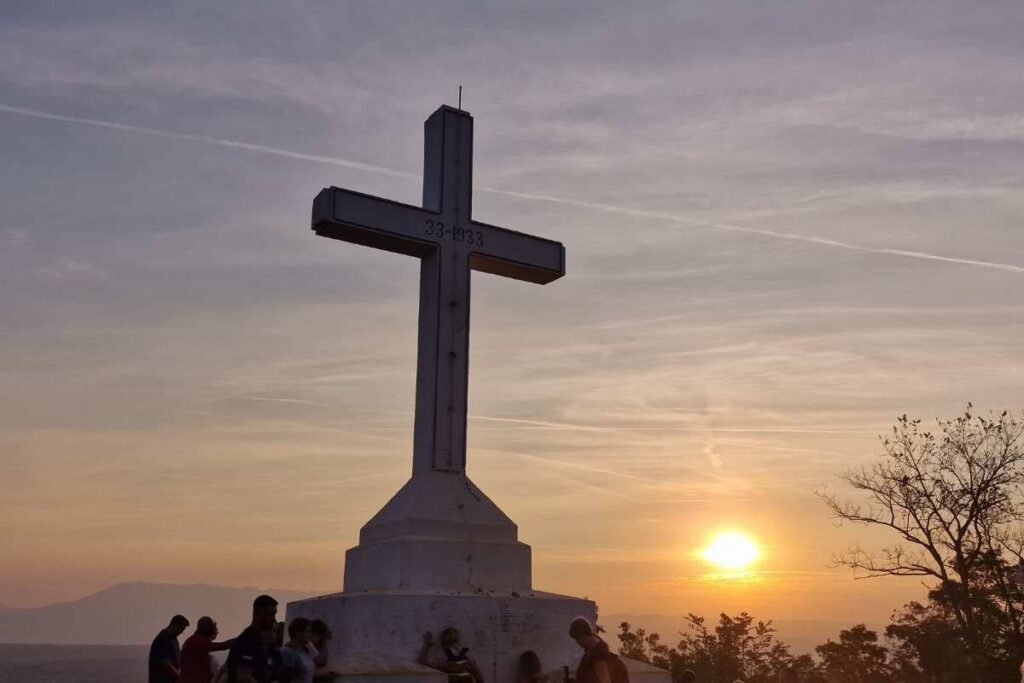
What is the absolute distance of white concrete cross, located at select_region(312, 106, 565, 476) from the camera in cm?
1141

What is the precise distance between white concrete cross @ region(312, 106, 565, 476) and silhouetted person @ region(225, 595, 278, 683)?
4128 millimetres

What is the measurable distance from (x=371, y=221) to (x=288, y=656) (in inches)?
234

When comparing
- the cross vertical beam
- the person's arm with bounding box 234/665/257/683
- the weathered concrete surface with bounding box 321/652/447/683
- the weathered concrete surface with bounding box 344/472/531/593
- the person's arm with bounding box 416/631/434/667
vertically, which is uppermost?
the cross vertical beam

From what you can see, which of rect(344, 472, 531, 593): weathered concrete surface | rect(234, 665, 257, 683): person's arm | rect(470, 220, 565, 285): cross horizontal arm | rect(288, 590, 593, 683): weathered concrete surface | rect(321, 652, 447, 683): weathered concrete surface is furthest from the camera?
rect(470, 220, 565, 285): cross horizontal arm

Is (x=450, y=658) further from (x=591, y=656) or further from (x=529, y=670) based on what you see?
(x=591, y=656)

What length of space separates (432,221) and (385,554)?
409 centimetres

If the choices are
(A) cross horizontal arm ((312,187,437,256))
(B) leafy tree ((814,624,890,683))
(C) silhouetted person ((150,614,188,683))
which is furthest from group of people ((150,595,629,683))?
(B) leafy tree ((814,624,890,683))

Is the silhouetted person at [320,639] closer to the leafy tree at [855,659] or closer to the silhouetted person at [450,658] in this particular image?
the silhouetted person at [450,658]

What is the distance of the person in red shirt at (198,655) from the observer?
8680 mm

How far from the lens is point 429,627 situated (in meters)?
9.69

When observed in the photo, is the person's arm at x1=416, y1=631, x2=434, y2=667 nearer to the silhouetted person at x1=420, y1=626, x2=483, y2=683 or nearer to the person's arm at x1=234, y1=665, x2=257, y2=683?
the silhouetted person at x1=420, y1=626, x2=483, y2=683

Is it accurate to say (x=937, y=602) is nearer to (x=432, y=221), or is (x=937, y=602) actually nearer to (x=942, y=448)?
(x=942, y=448)

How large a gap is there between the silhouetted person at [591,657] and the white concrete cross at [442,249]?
139 inches

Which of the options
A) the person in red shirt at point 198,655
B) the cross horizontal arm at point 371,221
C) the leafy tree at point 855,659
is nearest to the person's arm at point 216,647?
the person in red shirt at point 198,655
